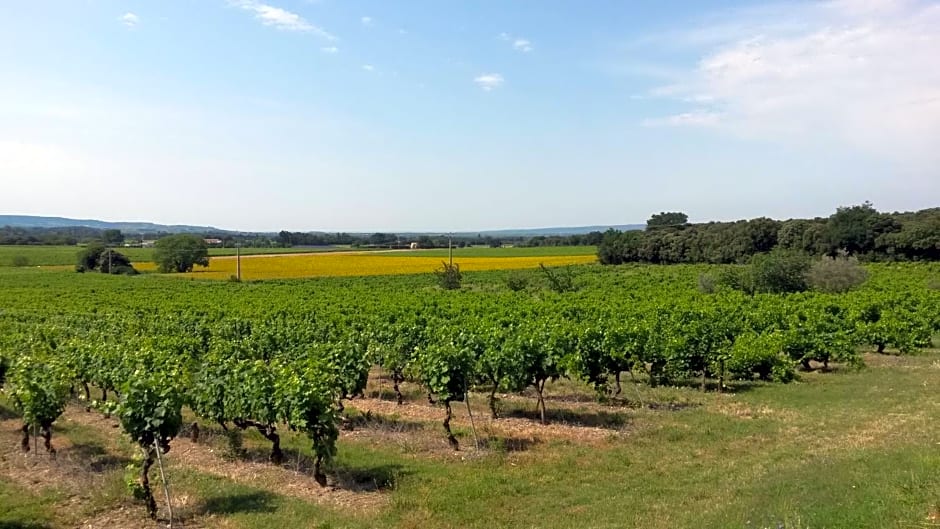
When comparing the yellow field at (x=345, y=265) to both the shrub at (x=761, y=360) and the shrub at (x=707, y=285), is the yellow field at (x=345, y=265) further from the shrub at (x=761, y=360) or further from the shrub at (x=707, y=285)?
the shrub at (x=761, y=360)

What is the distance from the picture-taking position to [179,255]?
3167 inches

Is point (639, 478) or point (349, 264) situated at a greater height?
point (349, 264)

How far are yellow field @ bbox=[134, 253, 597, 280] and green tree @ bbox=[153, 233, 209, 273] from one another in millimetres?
1554

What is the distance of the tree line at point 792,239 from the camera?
73.1 meters

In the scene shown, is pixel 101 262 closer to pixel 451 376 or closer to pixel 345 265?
pixel 345 265

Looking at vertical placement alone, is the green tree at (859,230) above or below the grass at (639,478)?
above

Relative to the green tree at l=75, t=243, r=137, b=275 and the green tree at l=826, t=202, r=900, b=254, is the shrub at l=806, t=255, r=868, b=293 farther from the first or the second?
the green tree at l=75, t=243, r=137, b=275

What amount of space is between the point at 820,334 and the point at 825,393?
5046mm

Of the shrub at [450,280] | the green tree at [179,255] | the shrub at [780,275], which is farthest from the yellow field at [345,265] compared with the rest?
the shrub at [780,275]

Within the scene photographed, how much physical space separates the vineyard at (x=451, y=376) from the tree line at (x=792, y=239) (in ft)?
151

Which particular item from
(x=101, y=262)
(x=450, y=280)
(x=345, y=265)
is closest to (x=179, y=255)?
(x=101, y=262)

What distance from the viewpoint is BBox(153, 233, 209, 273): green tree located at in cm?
8012

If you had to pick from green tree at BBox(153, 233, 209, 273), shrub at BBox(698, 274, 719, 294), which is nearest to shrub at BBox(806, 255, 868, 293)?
shrub at BBox(698, 274, 719, 294)

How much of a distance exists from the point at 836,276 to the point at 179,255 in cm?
6821
